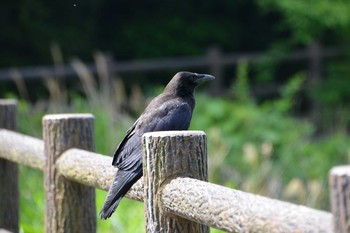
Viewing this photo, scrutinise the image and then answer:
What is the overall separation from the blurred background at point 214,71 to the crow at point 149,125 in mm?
2730

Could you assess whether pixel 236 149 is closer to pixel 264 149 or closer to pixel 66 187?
pixel 264 149

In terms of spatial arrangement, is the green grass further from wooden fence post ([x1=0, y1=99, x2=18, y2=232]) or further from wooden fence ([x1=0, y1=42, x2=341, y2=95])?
wooden fence ([x1=0, y1=42, x2=341, y2=95])

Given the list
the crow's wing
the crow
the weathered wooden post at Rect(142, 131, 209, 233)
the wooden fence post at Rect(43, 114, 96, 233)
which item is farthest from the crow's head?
the weathered wooden post at Rect(142, 131, 209, 233)

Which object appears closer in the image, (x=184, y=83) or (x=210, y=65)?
(x=184, y=83)

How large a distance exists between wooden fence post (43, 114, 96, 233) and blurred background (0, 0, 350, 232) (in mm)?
2644

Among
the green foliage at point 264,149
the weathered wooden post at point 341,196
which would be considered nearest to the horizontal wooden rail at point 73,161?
the weathered wooden post at point 341,196

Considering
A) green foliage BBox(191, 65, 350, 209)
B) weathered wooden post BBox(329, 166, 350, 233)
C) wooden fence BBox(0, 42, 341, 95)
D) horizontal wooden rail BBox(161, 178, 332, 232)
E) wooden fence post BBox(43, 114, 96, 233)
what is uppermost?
weathered wooden post BBox(329, 166, 350, 233)

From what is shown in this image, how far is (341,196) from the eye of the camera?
163 centimetres

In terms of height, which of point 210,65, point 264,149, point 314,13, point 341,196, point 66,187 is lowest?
point 264,149

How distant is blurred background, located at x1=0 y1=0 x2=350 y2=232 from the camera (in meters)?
7.79

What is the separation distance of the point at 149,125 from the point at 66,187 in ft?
1.76

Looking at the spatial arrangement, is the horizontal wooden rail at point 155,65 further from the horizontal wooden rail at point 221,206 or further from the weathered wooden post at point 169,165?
the weathered wooden post at point 169,165

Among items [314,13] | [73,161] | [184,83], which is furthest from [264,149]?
[314,13]

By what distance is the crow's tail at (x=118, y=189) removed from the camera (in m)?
2.75
